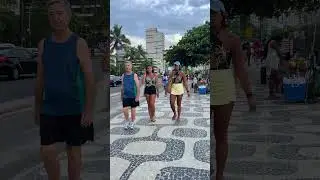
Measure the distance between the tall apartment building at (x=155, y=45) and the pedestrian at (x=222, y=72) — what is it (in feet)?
1.19

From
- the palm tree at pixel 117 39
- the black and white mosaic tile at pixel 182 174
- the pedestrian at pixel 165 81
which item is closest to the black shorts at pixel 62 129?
the palm tree at pixel 117 39

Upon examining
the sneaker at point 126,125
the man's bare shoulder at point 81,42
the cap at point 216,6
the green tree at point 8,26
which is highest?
the cap at point 216,6

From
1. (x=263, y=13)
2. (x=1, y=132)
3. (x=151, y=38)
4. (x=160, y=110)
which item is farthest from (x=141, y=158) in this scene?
(x=1, y=132)

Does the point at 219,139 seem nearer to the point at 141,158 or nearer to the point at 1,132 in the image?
the point at 141,158

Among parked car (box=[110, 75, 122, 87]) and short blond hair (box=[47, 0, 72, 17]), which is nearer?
short blond hair (box=[47, 0, 72, 17])

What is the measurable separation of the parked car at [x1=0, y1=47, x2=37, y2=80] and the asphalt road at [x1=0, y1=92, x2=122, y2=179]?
0.49 m

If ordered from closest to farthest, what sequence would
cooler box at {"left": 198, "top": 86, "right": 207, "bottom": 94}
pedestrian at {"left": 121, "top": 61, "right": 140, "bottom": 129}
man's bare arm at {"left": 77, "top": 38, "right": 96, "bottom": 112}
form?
man's bare arm at {"left": 77, "top": 38, "right": 96, "bottom": 112}, cooler box at {"left": 198, "top": 86, "right": 207, "bottom": 94}, pedestrian at {"left": 121, "top": 61, "right": 140, "bottom": 129}

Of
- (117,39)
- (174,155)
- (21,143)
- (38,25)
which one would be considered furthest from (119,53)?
(21,143)

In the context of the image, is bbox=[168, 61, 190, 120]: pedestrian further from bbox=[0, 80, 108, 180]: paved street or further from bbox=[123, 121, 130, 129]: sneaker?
bbox=[0, 80, 108, 180]: paved street

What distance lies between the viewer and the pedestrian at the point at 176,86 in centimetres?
338

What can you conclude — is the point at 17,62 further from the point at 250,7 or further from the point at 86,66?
the point at 250,7

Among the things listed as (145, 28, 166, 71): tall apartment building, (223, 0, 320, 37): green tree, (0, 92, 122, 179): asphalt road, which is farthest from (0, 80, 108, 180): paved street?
(223, 0, 320, 37): green tree

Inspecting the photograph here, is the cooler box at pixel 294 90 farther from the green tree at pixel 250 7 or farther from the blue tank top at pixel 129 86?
the blue tank top at pixel 129 86

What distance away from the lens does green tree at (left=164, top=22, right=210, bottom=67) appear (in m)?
3.07
